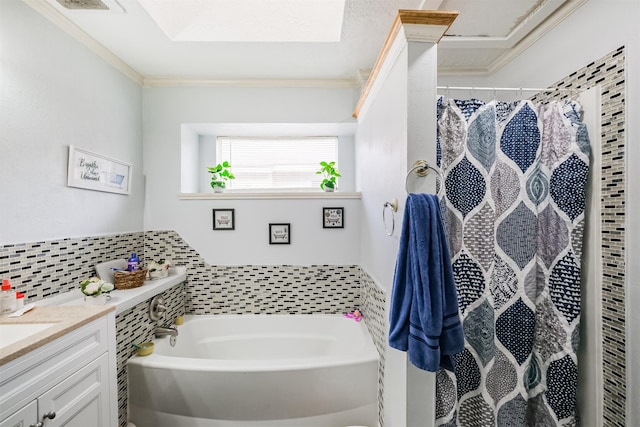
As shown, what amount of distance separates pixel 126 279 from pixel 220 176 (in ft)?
3.70

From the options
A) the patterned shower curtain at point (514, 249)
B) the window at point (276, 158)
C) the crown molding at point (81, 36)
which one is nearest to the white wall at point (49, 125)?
the crown molding at point (81, 36)

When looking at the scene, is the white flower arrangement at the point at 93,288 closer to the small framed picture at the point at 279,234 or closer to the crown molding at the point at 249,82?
the small framed picture at the point at 279,234

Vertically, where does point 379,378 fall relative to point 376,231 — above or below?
below

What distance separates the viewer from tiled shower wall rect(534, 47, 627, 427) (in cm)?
129

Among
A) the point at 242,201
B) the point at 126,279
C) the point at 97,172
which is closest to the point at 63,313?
the point at 126,279

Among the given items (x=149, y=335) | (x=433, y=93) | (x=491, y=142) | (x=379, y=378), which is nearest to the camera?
(x=433, y=93)

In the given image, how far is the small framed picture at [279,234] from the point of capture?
2490mm

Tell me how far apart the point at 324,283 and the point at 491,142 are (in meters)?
1.69

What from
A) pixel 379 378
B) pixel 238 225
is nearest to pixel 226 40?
pixel 238 225

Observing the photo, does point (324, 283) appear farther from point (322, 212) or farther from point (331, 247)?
point (322, 212)

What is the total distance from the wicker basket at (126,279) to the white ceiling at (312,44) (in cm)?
155

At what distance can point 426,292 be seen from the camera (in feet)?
3.49

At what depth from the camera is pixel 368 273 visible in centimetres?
214

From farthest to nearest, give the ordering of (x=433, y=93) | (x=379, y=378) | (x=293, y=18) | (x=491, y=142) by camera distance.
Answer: (x=293, y=18)
(x=379, y=378)
(x=491, y=142)
(x=433, y=93)
